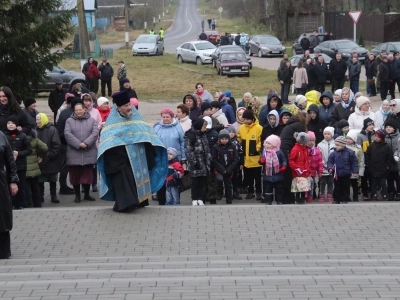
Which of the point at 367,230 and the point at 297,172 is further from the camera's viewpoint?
the point at 297,172

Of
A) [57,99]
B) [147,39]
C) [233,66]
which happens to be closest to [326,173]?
[57,99]

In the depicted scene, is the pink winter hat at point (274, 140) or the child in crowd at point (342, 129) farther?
the child in crowd at point (342, 129)

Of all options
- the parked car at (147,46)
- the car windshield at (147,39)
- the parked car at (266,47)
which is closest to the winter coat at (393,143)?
the parked car at (266,47)

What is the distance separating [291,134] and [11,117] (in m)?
4.48

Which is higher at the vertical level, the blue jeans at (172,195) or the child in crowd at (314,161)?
the child in crowd at (314,161)

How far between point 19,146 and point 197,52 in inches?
1350

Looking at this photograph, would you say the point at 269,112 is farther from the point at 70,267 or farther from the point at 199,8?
the point at 199,8

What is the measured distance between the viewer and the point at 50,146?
14047 mm

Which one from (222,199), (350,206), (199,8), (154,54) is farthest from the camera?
(199,8)

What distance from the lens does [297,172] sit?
531 inches

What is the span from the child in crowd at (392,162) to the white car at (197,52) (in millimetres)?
31965

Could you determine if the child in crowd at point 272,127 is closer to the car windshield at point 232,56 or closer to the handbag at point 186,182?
the handbag at point 186,182

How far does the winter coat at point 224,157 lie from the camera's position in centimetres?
1364

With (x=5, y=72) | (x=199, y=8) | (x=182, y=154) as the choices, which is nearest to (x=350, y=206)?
(x=182, y=154)
